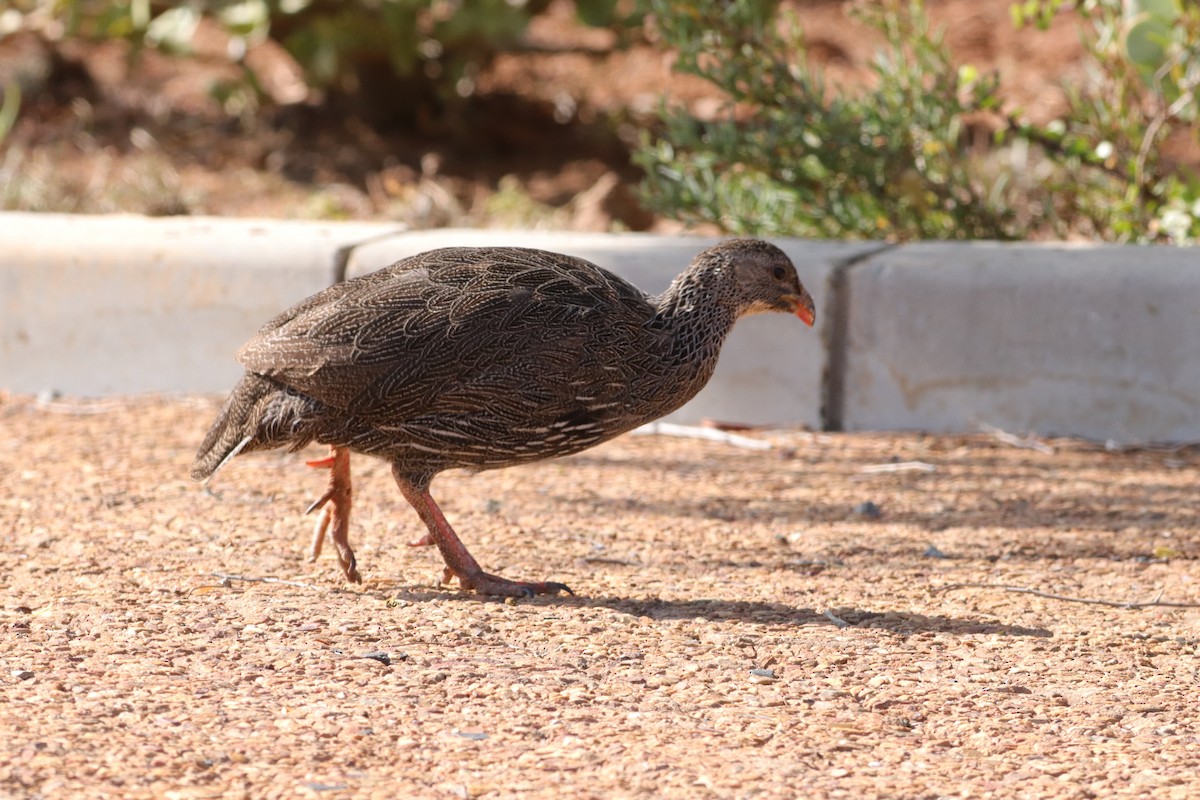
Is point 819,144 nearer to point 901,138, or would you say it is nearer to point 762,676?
point 901,138

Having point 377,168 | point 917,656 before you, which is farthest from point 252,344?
point 377,168

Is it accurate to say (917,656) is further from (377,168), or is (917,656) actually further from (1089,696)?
(377,168)

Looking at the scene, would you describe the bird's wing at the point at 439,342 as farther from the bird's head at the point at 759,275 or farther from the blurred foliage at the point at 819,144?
the blurred foliage at the point at 819,144

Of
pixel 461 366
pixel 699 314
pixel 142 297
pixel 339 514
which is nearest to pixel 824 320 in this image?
pixel 699 314

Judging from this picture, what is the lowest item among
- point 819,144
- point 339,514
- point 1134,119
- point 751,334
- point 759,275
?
point 339,514

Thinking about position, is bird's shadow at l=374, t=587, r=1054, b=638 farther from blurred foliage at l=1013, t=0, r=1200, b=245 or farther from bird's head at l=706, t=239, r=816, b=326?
blurred foliage at l=1013, t=0, r=1200, b=245

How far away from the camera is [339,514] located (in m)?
4.31

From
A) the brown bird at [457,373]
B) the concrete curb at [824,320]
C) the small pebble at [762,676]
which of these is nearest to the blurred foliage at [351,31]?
the concrete curb at [824,320]

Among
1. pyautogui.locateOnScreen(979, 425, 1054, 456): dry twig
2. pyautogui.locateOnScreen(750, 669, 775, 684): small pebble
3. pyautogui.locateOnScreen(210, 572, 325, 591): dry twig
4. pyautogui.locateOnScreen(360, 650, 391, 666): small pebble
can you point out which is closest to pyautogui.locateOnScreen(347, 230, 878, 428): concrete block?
pyautogui.locateOnScreen(979, 425, 1054, 456): dry twig

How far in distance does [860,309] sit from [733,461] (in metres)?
0.72

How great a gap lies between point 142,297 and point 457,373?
241 cm

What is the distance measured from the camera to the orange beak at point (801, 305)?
15.1 feet

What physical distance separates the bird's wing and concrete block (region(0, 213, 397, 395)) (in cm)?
179

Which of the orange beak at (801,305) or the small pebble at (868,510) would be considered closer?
the orange beak at (801,305)
